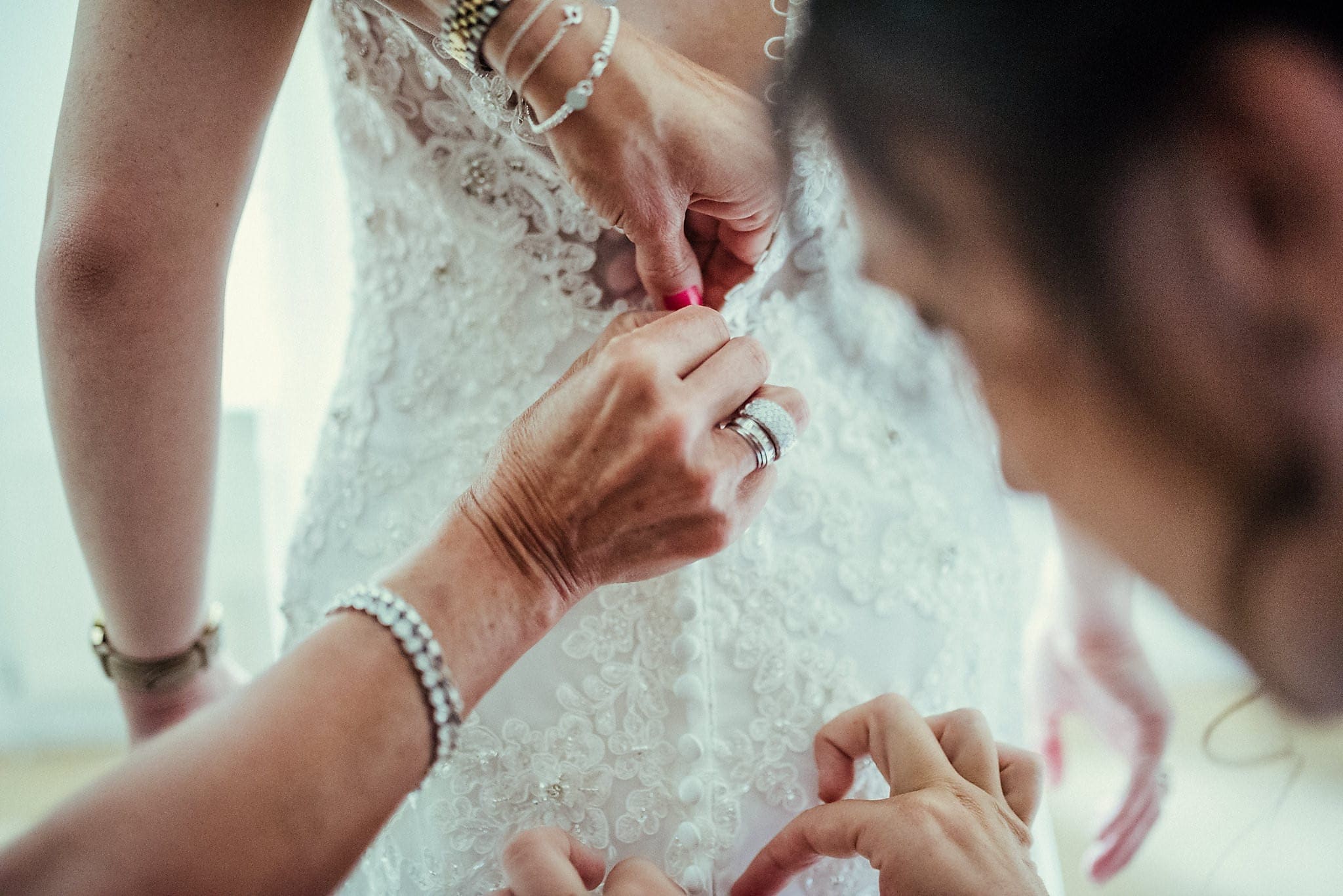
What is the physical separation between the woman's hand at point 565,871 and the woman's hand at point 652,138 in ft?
1.30

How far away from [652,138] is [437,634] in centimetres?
33

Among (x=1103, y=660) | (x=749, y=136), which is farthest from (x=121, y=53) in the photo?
(x=1103, y=660)

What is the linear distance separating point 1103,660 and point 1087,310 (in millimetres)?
820

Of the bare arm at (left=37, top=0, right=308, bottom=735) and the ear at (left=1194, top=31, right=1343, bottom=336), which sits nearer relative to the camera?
the ear at (left=1194, top=31, right=1343, bottom=336)

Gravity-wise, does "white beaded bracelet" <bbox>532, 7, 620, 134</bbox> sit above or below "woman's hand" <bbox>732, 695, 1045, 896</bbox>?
above

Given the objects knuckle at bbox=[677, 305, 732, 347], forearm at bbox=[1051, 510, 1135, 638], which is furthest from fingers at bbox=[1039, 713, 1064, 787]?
knuckle at bbox=[677, 305, 732, 347]

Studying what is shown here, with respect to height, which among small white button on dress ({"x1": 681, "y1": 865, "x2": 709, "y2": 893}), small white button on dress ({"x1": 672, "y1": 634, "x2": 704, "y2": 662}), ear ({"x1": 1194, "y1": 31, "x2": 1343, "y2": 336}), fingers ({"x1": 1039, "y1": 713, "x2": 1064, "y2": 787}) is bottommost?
fingers ({"x1": 1039, "y1": 713, "x2": 1064, "y2": 787})

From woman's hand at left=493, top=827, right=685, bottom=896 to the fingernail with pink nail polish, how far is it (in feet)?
1.23

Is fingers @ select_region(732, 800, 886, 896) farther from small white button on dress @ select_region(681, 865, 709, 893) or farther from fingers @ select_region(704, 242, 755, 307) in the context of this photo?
fingers @ select_region(704, 242, 755, 307)

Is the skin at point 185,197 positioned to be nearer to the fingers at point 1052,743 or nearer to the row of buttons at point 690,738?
the row of buttons at point 690,738

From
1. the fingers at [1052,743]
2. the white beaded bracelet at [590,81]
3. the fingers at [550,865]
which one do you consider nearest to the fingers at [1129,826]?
the fingers at [1052,743]

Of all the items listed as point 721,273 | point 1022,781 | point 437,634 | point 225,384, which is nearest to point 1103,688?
point 1022,781

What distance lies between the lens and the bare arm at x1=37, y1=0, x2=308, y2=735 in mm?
595

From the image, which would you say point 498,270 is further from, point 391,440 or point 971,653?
point 971,653
